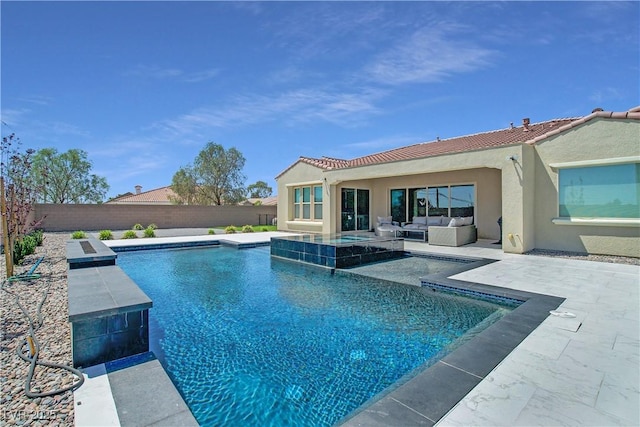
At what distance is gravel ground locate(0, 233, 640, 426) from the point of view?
8.66 ft

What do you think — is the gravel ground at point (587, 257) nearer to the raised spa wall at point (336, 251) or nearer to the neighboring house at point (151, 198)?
the raised spa wall at point (336, 251)

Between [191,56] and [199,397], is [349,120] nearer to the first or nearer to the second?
[191,56]

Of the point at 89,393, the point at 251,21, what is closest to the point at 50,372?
the point at 89,393

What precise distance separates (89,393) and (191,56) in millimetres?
13882

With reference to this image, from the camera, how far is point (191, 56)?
1361cm

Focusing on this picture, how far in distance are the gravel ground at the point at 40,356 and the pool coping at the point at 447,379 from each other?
2.45 meters

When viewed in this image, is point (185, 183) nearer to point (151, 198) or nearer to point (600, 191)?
point (151, 198)

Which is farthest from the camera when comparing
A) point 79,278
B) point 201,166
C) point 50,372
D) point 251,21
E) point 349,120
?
point 201,166

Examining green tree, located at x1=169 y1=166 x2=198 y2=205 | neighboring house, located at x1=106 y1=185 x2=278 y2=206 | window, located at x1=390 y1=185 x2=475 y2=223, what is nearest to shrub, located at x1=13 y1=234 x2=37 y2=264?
window, located at x1=390 y1=185 x2=475 y2=223

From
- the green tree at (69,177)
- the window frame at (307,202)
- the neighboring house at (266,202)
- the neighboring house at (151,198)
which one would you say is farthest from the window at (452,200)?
the green tree at (69,177)

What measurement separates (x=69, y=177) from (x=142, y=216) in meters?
15.4

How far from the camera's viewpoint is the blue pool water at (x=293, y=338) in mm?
3381

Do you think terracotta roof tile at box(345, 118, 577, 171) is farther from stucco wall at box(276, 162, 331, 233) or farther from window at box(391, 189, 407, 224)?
stucco wall at box(276, 162, 331, 233)

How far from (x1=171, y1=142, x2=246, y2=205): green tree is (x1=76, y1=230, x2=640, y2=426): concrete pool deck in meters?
33.1
